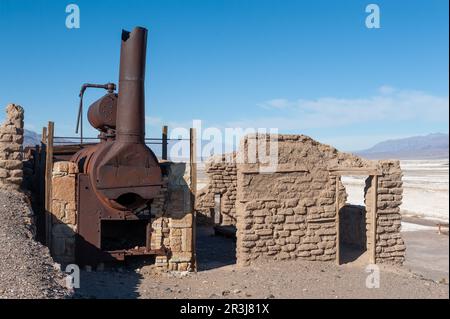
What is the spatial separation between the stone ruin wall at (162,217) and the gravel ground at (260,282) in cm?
48

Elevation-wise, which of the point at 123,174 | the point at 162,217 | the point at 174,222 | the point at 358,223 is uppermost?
the point at 123,174

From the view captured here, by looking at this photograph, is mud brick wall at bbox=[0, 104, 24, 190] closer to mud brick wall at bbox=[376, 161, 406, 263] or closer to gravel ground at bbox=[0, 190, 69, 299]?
gravel ground at bbox=[0, 190, 69, 299]

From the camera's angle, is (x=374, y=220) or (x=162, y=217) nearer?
(x=162, y=217)

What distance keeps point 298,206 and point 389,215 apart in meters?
2.36

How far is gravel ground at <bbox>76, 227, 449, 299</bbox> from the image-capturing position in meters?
8.66

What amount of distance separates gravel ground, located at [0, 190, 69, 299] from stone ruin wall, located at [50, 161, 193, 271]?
0.94m

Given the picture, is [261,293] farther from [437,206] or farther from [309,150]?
[437,206]

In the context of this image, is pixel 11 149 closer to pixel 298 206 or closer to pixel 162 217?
pixel 162 217

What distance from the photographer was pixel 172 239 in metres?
10.2

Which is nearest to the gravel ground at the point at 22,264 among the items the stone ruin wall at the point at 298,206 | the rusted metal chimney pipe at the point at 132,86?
the rusted metal chimney pipe at the point at 132,86

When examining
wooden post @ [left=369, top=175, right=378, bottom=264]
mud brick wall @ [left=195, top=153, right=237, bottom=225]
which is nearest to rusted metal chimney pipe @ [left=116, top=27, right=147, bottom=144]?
wooden post @ [left=369, top=175, right=378, bottom=264]

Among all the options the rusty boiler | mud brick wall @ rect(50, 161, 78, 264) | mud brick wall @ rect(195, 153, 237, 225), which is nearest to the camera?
the rusty boiler

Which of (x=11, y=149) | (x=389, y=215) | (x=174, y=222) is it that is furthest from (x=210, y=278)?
(x=11, y=149)

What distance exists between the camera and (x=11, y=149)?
33.2ft
